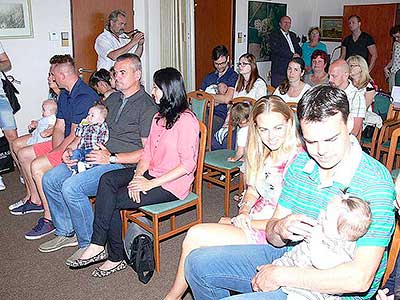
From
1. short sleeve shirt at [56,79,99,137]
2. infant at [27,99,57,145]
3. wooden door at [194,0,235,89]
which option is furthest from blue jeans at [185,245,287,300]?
wooden door at [194,0,235,89]

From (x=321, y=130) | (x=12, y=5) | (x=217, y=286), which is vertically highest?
(x=12, y=5)

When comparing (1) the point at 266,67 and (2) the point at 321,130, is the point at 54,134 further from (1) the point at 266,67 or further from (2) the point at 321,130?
(1) the point at 266,67

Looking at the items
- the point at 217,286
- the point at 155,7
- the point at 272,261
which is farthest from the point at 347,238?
the point at 155,7

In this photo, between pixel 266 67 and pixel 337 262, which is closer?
pixel 337 262

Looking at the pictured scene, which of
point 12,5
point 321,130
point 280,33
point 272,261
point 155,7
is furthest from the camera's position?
point 280,33

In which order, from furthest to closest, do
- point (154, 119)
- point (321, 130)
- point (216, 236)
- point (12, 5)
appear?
point (12, 5) < point (154, 119) < point (216, 236) < point (321, 130)

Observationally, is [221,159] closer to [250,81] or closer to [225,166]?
→ [225,166]

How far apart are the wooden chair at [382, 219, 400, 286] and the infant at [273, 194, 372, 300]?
288mm

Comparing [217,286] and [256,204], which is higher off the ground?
[256,204]

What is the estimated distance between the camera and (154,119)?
2742 millimetres

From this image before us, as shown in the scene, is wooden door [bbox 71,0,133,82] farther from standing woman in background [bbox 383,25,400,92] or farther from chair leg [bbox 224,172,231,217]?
standing woman in background [bbox 383,25,400,92]

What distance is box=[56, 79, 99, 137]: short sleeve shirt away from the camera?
3.08 m

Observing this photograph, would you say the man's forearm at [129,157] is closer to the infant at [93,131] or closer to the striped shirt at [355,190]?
the infant at [93,131]

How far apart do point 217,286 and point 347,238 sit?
679mm
